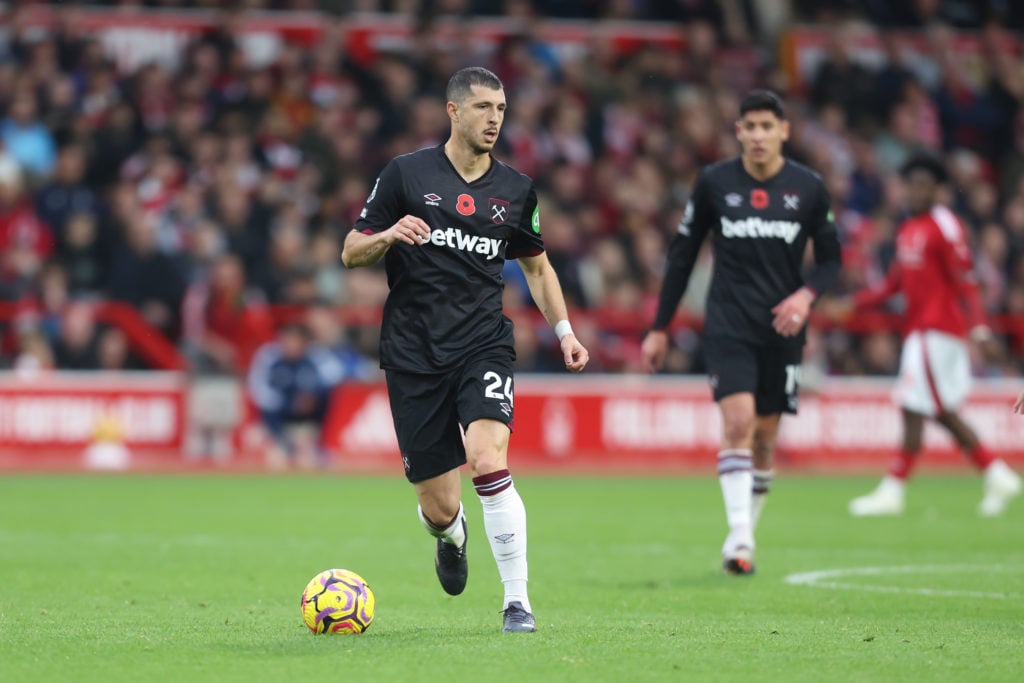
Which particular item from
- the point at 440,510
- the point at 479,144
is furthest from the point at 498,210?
the point at 440,510

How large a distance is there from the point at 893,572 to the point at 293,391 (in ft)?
34.2

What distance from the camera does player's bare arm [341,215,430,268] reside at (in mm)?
7191

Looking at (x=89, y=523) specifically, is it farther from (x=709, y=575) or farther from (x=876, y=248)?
(x=876, y=248)

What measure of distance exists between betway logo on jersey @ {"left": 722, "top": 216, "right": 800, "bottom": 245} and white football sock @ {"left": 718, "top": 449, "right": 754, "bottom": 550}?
52.5 inches

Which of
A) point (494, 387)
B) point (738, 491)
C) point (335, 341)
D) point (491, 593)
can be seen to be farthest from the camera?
point (335, 341)

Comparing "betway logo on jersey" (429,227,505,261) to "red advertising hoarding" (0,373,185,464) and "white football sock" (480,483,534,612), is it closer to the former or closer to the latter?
"white football sock" (480,483,534,612)

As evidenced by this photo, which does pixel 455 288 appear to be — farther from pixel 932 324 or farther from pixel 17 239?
pixel 17 239

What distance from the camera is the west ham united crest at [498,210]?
766cm

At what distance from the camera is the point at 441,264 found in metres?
7.60

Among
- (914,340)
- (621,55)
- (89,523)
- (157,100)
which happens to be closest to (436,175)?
(89,523)

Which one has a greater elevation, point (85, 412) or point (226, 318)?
point (226, 318)

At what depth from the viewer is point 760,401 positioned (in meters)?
10.4

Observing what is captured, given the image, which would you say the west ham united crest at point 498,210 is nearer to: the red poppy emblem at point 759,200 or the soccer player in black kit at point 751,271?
the soccer player in black kit at point 751,271

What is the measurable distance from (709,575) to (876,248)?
543 inches
